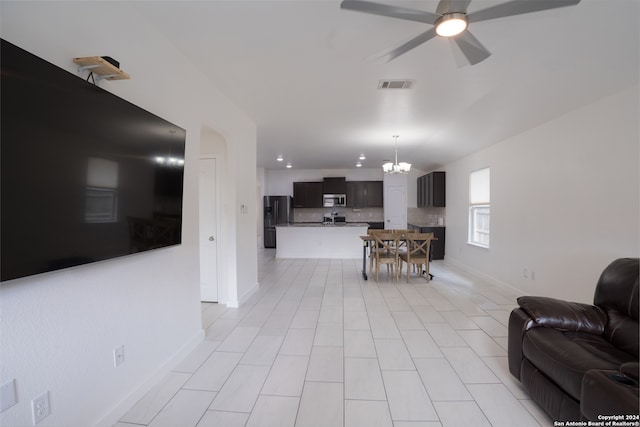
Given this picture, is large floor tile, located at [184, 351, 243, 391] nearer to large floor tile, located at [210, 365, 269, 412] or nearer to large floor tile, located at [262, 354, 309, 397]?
large floor tile, located at [210, 365, 269, 412]

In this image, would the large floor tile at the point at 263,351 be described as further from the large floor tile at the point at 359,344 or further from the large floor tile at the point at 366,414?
A: the large floor tile at the point at 366,414

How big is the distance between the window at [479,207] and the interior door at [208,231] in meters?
4.91

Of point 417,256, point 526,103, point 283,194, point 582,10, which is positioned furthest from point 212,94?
point 283,194

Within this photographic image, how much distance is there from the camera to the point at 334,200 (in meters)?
8.78

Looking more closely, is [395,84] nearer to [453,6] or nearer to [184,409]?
[453,6]

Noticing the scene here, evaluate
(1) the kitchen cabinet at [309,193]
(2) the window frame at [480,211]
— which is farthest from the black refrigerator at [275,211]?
(2) the window frame at [480,211]

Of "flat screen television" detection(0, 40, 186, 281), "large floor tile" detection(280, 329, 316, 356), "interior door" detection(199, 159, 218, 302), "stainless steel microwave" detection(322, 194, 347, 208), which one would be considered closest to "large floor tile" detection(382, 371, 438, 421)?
"large floor tile" detection(280, 329, 316, 356)

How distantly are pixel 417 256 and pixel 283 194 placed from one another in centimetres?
536

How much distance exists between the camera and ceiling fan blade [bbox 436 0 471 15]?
1.45 meters

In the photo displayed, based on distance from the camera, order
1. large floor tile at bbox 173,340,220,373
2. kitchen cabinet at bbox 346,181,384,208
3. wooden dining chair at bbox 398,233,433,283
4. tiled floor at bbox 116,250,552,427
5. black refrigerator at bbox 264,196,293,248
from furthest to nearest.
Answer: kitchen cabinet at bbox 346,181,384,208
black refrigerator at bbox 264,196,293,248
wooden dining chair at bbox 398,233,433,283
large floor tile at bbox 173,340,220,373
tiled floor at bbox 116,250,552,427

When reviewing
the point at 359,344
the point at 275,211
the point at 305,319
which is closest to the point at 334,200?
the point at 275,211

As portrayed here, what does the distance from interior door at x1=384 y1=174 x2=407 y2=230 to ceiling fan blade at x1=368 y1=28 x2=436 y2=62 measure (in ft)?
22.9

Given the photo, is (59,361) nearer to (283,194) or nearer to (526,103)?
(526,103)

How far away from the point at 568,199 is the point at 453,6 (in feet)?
10.3
